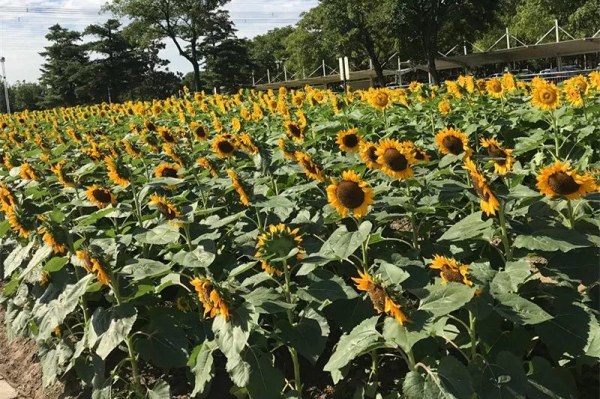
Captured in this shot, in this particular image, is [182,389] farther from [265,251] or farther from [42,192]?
[42,192]

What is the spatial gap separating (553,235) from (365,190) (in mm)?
724

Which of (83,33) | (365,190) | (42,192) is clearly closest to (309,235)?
(365,190)

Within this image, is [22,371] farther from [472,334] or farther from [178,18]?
[178,18]

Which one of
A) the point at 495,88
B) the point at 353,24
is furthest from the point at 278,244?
the point at 353,24

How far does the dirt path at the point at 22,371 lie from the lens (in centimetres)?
334

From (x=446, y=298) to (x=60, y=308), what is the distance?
1545mm

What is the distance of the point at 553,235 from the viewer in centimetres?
212

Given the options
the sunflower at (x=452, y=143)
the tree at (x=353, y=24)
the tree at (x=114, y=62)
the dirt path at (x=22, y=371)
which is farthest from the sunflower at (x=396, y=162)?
the tree at (x=114, y=62)

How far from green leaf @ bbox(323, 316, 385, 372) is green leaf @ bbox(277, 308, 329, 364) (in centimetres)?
29

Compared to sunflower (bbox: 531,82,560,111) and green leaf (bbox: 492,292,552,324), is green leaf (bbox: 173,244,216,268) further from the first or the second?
sunflower (bbox: 531,82,560,111)

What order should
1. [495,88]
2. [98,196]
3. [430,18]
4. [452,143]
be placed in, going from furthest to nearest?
[430,18], [495,88], [98,196], [452,143]

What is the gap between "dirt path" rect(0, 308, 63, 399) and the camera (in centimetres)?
334

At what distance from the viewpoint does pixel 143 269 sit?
98.0 inches

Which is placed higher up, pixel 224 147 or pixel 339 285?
pixel 224 147
